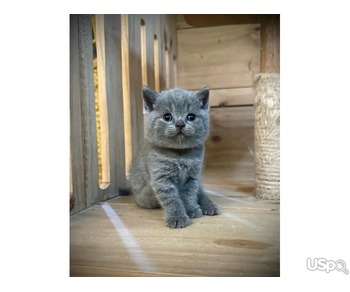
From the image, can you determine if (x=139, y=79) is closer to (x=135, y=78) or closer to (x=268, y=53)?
(x=135, y=78)

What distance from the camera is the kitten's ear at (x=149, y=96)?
101 centimetres

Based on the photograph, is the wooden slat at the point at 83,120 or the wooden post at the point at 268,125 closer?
the wooden slat at the point at 83,120

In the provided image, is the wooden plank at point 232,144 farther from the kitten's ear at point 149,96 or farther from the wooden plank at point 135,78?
the kitten's ear at point 149,96

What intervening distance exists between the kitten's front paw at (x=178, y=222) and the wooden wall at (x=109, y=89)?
1.08 feet

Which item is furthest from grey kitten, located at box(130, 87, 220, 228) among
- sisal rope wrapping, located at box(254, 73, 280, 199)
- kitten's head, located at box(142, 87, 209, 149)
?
sisal rope wrapping, located at box(254, 73, 280, 199)

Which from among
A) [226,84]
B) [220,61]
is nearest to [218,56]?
[220,61]

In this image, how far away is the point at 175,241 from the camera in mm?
777

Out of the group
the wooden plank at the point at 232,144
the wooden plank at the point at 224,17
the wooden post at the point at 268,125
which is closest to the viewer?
the wooden plank at the point at 224,17

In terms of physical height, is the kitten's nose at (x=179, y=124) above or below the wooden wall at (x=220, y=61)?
below

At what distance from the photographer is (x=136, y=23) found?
1.35 m

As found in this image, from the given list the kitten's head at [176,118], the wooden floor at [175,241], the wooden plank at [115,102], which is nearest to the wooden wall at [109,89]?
the wooden plank at [115,102]
